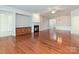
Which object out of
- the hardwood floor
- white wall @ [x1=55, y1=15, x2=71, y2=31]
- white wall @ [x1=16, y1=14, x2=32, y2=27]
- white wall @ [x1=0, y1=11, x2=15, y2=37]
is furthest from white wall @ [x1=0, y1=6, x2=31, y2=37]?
white wall @ [x1=55, y1=15, x2=71, y2=31]

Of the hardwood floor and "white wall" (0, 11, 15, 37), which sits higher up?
"white wall" (0, 11, 15, 37)

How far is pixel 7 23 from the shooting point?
869 cm

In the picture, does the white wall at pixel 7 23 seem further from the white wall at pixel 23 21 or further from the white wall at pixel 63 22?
the white wall at pixel 63 22

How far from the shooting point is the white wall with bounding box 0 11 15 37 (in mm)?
8192

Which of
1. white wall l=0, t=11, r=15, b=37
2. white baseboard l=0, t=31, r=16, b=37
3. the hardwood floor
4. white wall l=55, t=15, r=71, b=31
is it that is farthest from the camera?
white wall l=55, t=15, r=71, b=31

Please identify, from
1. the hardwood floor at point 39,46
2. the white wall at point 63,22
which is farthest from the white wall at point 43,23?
the hardwood floor at point 39,46

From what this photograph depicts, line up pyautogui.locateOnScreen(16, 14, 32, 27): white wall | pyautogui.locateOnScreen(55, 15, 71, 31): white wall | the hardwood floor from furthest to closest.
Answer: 1. pyautogui.locateOnScreen(55, 15, 71, 31): white wall
2. pyautogui.locateOnScreen(16, 14, 32, 27): white wall
3. the hardwood floor

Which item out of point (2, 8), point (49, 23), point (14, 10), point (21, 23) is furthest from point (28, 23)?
point (49, 23)

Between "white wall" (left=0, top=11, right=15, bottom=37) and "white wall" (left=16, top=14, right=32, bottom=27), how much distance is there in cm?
187

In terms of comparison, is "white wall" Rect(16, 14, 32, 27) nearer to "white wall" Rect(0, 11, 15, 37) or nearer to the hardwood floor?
"white wall" Rect(0, 11, 15, 37)

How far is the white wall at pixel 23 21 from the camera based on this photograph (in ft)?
35.8

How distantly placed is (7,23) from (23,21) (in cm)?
332
